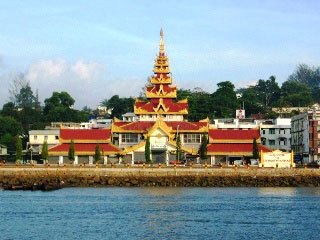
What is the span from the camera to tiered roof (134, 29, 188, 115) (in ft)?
453

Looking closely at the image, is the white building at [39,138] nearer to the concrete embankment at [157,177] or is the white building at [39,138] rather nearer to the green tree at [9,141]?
the green tree at [9,141]

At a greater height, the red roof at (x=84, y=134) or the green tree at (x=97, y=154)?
the red roof at (x=84, y=134)

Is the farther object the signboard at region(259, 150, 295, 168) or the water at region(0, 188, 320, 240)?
the signboard at region(259, 150, 295, 168)

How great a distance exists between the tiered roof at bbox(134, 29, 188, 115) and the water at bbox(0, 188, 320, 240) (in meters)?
35.0

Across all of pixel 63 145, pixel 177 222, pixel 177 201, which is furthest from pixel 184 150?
pixel 177 222

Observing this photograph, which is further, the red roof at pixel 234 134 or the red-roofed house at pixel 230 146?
the red roof at pixel 234 134

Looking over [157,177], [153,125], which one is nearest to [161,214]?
[157,177]


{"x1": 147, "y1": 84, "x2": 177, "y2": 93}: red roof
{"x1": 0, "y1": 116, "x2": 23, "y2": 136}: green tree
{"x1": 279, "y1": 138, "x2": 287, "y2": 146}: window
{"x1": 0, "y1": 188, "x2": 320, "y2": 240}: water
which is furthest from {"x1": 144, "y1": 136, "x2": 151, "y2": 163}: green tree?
{"x1": 0, "y1": 116, "x2": 23, "y2": 136}: green tree

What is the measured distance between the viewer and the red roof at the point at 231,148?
128m

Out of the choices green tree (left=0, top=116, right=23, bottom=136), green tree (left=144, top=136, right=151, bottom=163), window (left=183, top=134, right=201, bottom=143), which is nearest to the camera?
green tree (left=144, top=136, right=151, bottom=163)

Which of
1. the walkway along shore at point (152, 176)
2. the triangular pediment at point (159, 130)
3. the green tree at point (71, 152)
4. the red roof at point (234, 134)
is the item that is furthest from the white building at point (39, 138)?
the walkway along shore at point (152, 176)

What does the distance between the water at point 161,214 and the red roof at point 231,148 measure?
81.7 ft

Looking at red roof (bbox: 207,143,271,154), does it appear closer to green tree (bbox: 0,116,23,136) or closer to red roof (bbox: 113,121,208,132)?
red roof (bbox: 113,121,208,132)

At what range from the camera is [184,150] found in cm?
12962
